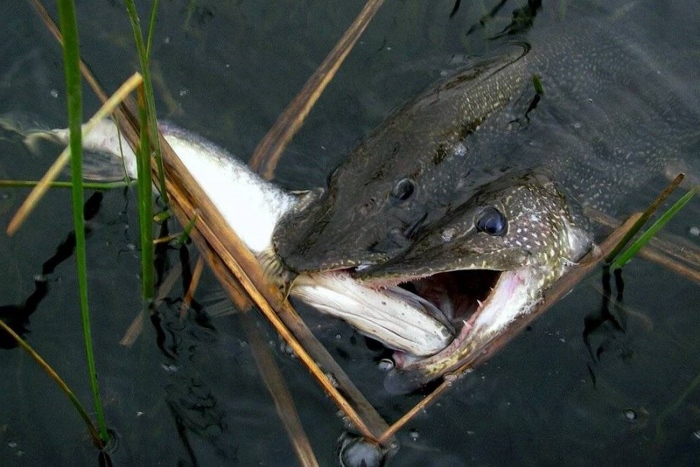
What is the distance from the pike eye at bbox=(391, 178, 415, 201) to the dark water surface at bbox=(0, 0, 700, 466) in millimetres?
479

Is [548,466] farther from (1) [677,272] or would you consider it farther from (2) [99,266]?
(2) [99,266]

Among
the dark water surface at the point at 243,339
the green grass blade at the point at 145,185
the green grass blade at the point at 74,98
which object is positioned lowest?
the dark water surface at the point at 243,339

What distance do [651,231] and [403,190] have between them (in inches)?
40.6

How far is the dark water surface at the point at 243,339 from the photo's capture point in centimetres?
303

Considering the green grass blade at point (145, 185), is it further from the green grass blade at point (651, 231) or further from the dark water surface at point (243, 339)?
the green grass blade at point (651, 231)

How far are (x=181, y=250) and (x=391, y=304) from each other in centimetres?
98

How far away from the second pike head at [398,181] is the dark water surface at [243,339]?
347 mm

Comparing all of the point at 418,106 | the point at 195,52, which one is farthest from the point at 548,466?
the point at 195,52

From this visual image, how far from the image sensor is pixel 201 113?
13.4 feet

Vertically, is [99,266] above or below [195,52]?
below

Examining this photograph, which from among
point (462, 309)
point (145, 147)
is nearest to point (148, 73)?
point (145, 147)

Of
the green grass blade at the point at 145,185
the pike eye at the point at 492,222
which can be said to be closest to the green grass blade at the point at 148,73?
the green grass blade at the point at 145,185

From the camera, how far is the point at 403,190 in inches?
139

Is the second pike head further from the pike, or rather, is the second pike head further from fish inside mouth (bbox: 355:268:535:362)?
fish inside mouth (bbox: 355:268:535:362)
